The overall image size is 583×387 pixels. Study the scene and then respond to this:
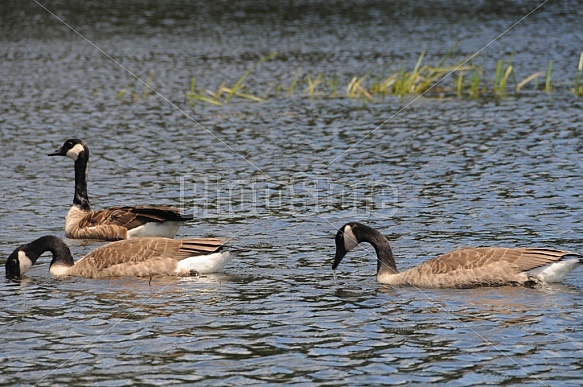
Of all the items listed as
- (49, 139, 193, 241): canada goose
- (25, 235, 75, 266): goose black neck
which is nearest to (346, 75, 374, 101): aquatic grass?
(49, 139, 193, 241): canada goose

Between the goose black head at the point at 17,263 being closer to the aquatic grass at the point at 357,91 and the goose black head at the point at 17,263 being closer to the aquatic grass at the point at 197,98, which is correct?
the aquatic grass at the point at 197,98

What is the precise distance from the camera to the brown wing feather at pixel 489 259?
54.5 feet

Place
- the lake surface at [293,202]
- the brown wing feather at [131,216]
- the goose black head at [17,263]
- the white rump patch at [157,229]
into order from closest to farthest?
the lake surface at [293,202] < the goose black head at [17,263] < the brown wing feather at [131,216] < the white rump patch at [157,229]

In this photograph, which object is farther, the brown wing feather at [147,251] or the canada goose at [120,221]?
the canada goose at [120,221]

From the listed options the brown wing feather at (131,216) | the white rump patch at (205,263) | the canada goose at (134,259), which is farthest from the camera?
the brown wing feather at (131,216)

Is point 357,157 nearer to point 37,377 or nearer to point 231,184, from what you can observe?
point 231,184

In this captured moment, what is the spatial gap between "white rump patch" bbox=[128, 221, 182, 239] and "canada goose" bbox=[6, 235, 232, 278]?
8.06 feet

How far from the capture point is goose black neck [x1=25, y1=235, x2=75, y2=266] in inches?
733

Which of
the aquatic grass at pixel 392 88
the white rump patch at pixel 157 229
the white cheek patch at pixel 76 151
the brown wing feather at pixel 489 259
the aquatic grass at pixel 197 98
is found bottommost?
the brown wing feather at pixel 489 259

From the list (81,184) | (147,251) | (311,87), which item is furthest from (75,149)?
(311,87)

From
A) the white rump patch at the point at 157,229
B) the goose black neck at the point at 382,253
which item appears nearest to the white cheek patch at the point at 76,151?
the white rump patch at the point at 157,229

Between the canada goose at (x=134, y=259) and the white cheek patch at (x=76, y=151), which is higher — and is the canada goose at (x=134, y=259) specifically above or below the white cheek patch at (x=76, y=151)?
below

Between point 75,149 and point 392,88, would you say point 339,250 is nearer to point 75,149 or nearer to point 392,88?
point 75,149

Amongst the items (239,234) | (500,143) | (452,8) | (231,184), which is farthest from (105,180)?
(452,8)
